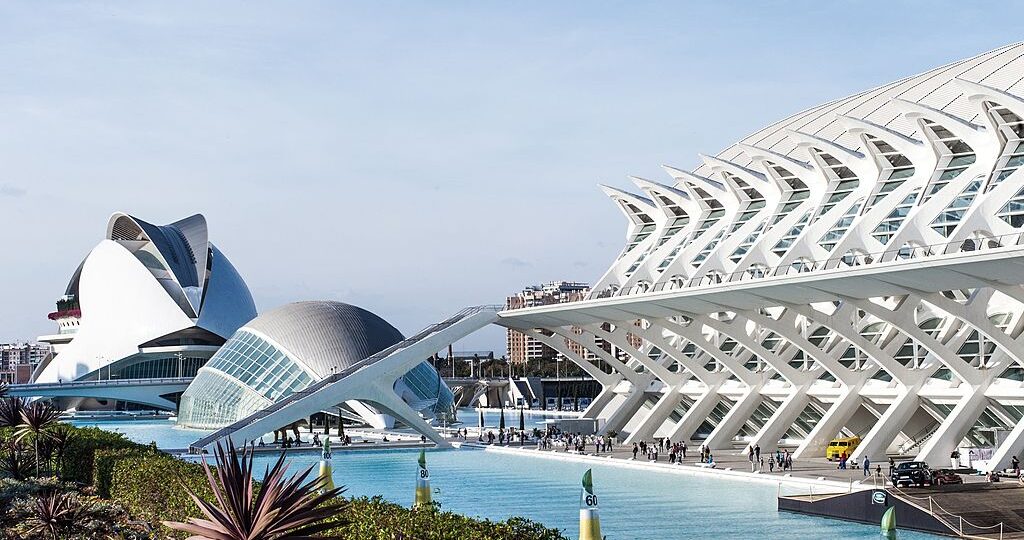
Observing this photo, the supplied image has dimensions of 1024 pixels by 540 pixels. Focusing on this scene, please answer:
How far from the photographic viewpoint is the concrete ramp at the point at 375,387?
149ft

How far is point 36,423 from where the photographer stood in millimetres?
33688

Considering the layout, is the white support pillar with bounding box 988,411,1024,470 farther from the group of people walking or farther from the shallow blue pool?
the group of people walking

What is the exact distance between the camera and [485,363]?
513 feet

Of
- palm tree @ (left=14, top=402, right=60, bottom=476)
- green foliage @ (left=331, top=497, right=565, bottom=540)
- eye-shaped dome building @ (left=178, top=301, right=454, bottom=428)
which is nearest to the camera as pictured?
green foliage @ (left=331, top=497, right=565, bottom=540)

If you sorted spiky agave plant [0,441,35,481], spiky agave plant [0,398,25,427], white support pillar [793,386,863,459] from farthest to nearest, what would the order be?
white support pillar [793,386,863,459], spiky agave plant [0,398,25,427], spiky agave plant [0,441,35,481]

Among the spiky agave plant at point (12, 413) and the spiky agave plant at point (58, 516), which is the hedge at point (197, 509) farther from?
the spiky agave plant at point (12, 413)

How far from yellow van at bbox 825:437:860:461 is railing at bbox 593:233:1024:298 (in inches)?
212

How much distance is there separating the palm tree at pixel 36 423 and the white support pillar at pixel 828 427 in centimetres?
2225

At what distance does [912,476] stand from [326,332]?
3483 centimetres

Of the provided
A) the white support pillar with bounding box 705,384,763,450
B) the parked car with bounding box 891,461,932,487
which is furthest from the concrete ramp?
the parked car with bounding box 891,461,932,487

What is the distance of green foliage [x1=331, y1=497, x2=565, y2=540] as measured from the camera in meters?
16.2

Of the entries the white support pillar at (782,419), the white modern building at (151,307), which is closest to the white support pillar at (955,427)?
the white support pillar at (782,419)

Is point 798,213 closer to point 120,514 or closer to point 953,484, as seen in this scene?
point 953,484

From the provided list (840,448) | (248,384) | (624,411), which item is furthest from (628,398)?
(248,384)
